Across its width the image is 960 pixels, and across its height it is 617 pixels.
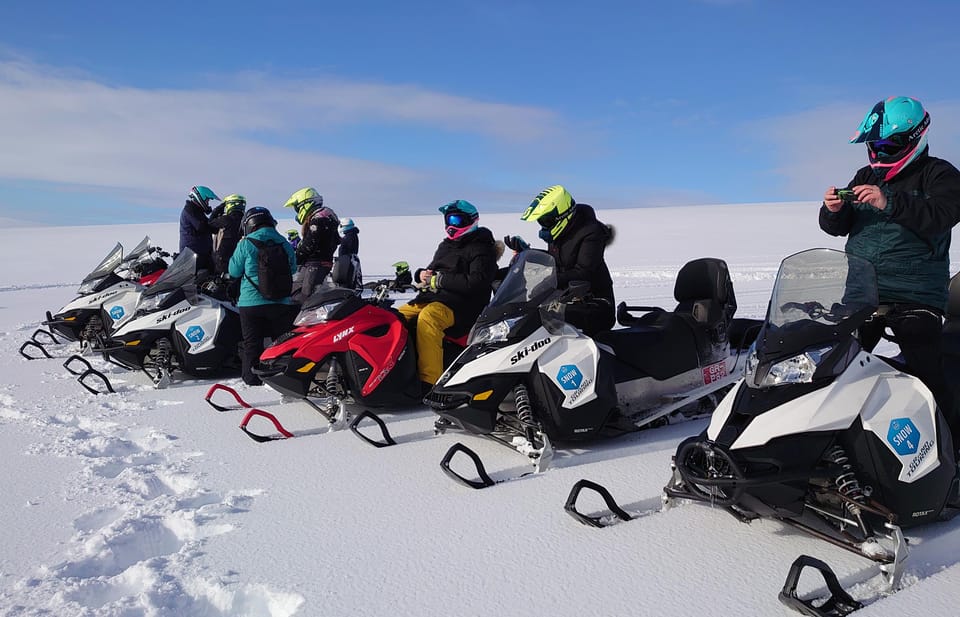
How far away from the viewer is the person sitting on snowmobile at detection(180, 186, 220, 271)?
8195 millimetres

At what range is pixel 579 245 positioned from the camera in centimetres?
466

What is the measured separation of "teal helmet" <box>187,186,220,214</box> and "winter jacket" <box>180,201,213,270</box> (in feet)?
0.20

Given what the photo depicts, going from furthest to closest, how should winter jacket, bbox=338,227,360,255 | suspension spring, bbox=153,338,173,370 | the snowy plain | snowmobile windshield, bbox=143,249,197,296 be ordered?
winter jacket, bbox=338,227,360,255 → snowmobile windshield, bbox=143,249,197,296 → suspension spring, bbox=153,338,173,370 → the snowy plain

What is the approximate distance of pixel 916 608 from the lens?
2244 mm

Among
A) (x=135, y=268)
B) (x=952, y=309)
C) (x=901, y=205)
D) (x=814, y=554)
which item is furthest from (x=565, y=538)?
(x=135, y=268)

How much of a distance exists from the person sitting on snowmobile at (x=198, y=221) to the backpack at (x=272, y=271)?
2.45m

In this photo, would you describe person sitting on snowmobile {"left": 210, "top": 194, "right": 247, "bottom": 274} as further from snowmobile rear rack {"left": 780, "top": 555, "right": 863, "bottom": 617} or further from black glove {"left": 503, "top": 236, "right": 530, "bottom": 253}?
snowmobile rear rack {"left": 780, "top": 555, "right": 863, "bottom": 617}

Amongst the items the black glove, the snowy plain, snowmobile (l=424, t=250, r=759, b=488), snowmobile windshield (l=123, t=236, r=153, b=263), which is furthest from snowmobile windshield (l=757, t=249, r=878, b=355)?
snowmobile windshield (l=123, t=236, r=153, b=263)

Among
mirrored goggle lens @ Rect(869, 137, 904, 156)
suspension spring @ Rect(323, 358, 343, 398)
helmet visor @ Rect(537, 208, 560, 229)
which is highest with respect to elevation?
mirrored goggle lens @ Rect(869, 137, 904, 156)

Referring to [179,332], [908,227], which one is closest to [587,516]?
[908,227]

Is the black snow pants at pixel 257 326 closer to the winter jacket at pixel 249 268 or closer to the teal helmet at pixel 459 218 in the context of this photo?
the winter jacket at pixel 249 268

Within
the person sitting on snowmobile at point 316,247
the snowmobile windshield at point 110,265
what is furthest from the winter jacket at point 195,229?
the person sitting on snowmobile at point 316,247

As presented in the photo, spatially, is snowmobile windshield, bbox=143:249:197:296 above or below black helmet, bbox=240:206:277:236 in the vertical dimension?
below

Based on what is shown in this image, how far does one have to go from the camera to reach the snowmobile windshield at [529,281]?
13.1ft
